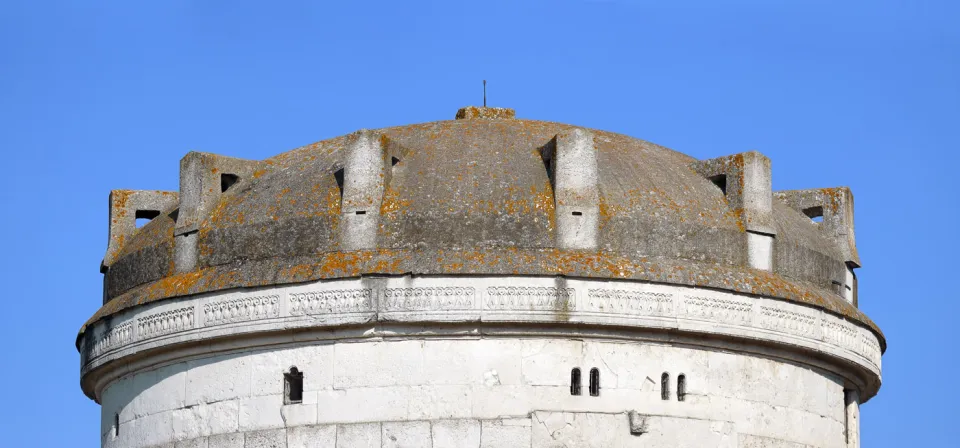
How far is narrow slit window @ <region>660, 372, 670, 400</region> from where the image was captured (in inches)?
1492

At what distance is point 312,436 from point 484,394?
2776mm

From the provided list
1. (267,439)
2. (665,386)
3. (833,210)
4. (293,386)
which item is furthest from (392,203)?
(833,210)

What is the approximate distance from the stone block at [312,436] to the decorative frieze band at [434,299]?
2.12m

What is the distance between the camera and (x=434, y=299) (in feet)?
122

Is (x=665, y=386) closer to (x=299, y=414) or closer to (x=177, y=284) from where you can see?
(x=299, y=414)

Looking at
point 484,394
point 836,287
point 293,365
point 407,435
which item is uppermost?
point 836,287

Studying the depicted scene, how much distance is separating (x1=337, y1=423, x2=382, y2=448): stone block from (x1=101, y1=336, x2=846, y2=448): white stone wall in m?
0.02

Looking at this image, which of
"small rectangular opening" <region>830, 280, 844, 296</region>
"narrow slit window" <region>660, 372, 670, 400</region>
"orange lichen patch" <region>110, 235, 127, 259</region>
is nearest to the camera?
"narrow slit window" <region>660, 372, 670, 400</region>

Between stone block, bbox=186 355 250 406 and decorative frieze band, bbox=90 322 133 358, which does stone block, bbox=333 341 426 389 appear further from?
decorative frieze band, bbox=90 322 133 358

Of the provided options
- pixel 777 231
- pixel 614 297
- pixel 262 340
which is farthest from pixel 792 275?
pixel 262 340

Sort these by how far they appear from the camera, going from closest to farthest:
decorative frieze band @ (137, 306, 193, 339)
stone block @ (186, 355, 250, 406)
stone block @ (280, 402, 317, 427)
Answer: stone block @ (280, 402, 317, 427) → stone block @ (186, 355, 250, 406) → decorative frieze band @ (137, 306, 193, 339)

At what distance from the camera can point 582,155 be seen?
3850cm

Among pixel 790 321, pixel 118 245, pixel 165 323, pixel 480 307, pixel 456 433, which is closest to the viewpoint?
pixel 456 433

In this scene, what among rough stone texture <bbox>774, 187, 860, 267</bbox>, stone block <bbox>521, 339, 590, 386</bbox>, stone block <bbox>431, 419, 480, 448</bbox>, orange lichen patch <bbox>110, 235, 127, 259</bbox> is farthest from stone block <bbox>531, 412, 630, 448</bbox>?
orange lichen patch <bbox>110, 235, 127, 259</bbox>
